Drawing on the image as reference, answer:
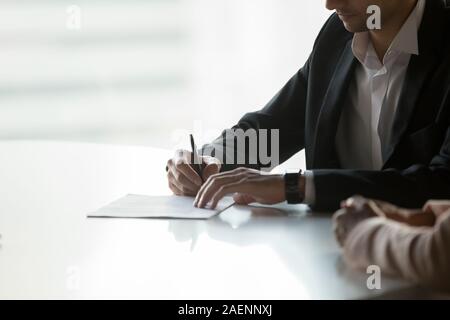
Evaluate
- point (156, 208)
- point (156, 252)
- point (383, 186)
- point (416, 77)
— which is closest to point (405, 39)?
point (416, 77)

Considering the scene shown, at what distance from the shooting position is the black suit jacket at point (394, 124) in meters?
1.57

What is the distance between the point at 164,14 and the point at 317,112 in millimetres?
2379

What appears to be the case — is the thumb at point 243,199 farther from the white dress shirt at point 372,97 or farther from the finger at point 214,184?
the white dress shirt at point 372,97

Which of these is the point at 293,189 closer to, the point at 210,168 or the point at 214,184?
A: the point at 214,184

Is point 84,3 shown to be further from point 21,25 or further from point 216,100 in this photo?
point 216,100

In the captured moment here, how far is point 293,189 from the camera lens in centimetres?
159

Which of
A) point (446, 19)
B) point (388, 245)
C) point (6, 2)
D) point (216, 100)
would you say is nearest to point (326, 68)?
point (446, 19)

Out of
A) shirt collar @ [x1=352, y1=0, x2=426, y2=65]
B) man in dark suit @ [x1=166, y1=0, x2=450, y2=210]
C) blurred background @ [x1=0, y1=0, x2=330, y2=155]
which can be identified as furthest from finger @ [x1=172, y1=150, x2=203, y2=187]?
blurred background @ [x1=0, y1=0, x2=330, y2=155]

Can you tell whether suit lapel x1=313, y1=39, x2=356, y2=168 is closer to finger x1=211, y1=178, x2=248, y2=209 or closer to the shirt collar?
the shirt collar

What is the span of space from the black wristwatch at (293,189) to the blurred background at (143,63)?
257 cm

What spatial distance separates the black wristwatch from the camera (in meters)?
1.58

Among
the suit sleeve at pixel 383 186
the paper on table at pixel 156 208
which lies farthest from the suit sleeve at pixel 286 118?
the suit sleeve at pixel 383 186

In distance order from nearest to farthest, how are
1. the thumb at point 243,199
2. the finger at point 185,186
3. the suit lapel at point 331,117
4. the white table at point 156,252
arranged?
the white table at point 156,252 → the thumb at point 243,199 → the finger at point 185,186 → the suit lapel at point 331,117

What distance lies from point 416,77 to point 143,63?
2.78m
